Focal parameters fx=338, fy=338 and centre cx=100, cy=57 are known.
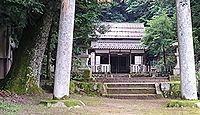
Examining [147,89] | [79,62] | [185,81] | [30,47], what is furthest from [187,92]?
[79,62]

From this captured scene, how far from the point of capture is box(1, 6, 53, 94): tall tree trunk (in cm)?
1320

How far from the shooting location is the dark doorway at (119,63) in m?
33.5

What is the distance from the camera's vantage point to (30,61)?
44.3 feet

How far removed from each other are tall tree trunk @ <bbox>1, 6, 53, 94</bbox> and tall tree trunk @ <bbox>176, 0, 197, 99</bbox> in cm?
547

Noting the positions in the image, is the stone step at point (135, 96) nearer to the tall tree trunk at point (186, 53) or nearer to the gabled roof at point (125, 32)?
the tall tree trunk at point (186, 53)

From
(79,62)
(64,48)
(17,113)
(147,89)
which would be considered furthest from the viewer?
(79,62)

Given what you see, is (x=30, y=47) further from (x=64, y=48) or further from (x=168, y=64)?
(x=168, y=64)

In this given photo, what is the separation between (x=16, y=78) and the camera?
13.2m

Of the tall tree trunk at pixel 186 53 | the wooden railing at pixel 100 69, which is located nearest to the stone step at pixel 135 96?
the tall tree trunk at pixel 186 53

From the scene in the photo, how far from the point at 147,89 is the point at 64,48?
6.46 m

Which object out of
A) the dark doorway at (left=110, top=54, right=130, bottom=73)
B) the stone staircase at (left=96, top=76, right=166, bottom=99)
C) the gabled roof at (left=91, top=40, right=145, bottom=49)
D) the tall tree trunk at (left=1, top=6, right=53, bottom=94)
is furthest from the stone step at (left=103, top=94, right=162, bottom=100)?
the dark doorway at (left=110, top=54, right=130, bottom=73)

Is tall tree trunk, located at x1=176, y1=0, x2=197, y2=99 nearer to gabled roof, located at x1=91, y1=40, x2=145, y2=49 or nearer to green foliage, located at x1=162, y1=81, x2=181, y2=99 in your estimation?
green foliage, located at x1=162, y1=81, x2=181, y2=99

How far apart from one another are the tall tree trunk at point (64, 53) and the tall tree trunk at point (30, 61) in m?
3.45

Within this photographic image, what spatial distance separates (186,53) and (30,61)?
247 inches
